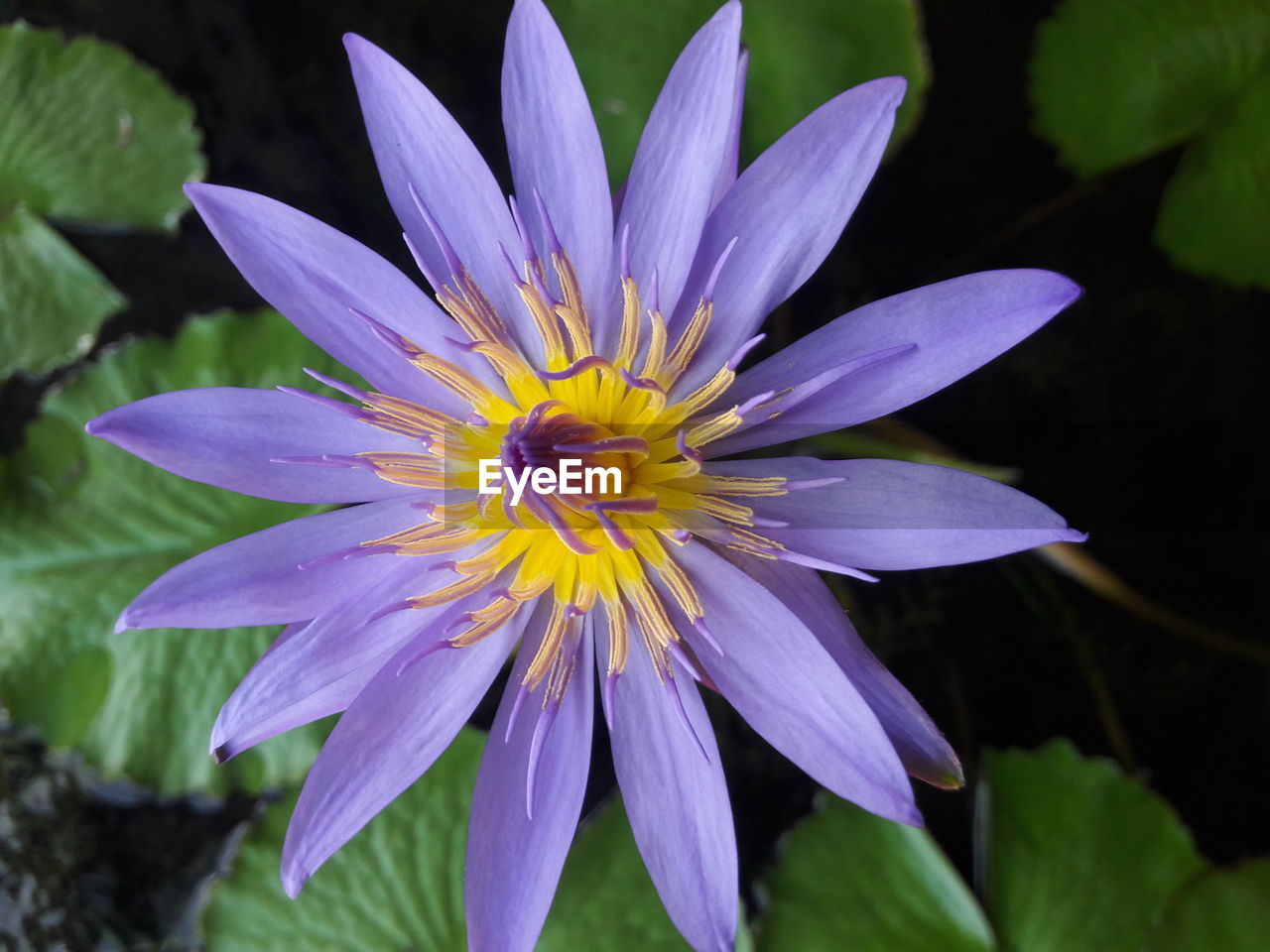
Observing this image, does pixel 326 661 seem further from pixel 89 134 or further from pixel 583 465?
pixel 89 134

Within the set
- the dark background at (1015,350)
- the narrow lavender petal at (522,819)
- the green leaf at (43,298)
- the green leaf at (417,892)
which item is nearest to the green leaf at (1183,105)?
the dark background at (1015,350)

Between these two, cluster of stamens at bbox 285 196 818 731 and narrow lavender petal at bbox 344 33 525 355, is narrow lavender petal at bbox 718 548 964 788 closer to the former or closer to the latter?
cluster of stamens at bbox 285 196 818 731

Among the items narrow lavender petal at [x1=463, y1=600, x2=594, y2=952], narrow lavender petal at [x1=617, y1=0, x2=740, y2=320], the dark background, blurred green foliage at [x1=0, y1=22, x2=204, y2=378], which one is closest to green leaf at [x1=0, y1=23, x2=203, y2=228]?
blurred green foliage at [x1=0, y1=22, x2=204, y2=378]

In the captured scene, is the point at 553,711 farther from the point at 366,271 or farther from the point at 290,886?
the point at 366,271

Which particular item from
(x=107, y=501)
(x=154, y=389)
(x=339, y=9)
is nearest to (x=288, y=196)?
(x=339, y=9)

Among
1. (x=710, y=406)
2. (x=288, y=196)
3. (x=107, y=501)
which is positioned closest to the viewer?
(x=710, y=406)

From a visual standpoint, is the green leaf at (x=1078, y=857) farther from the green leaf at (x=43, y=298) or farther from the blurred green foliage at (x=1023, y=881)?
the green leaf at (x=43, y=298)
